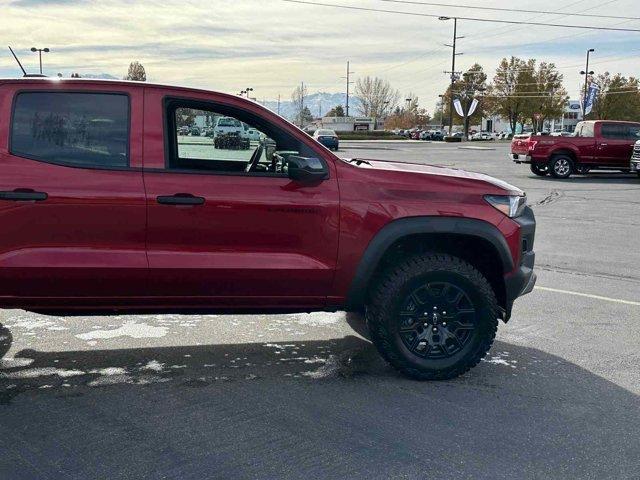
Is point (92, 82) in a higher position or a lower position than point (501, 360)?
higher

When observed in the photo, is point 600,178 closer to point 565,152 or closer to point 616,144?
point 616,144

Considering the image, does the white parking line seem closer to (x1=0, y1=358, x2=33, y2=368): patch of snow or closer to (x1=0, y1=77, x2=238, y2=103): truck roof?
(x1=0, y1=77, x2=238, y2=103): truck roof

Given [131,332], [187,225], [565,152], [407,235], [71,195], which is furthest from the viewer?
[565,152]

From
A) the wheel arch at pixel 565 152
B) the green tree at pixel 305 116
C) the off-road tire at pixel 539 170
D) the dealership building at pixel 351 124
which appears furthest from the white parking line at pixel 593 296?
the green tree at pixel 305 116

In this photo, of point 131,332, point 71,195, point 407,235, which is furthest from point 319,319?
point 71,195

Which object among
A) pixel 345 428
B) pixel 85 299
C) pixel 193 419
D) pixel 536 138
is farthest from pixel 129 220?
pixel 536 138

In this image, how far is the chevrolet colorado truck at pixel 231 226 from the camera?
4.08 m

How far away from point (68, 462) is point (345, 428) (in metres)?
1.41

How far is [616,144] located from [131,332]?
19173 millimetres

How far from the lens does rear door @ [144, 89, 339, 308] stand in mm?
4152

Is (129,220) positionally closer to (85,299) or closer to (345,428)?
(85,299)

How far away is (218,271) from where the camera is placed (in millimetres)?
4215

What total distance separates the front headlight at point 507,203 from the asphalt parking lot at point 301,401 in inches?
42.2

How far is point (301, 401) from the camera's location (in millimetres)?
4129
